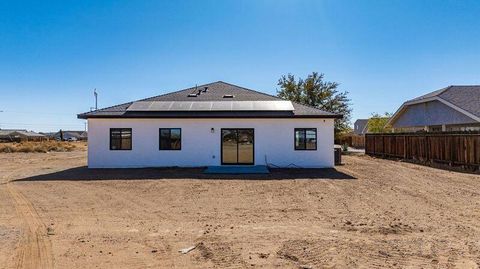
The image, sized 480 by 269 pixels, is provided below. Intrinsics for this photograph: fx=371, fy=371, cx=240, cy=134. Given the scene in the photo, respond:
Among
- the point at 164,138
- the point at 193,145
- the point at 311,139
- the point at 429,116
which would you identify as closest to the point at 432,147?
the point at 429,116

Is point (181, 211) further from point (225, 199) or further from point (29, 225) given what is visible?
point (29, 225)

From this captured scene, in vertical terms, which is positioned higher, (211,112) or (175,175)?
(211,112)

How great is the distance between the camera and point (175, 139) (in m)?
18.7

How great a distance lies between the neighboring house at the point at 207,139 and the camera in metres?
18.4

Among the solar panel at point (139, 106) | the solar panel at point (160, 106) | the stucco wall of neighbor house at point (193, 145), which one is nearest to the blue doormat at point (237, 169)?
the stucco wall of neighbor house at point (193, 145)

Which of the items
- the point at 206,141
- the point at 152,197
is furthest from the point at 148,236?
the point at 206,141

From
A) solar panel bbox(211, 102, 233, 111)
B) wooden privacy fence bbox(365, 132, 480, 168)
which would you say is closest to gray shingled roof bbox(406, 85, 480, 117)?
wooden privacy fence bbox(365, 132, 480, 168)

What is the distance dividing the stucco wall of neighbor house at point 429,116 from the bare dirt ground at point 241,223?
952cm

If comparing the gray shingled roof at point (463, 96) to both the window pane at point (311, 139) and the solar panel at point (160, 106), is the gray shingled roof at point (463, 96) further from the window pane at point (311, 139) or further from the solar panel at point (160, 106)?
the solar panel at point (160, 106)

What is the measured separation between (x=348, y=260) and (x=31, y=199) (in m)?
9.04

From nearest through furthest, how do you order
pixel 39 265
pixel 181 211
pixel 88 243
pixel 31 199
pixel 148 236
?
pixel 39 265
pixel 88 243
pixel 148 236
pixel 181 211
pixel 31 199

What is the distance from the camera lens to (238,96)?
71.8 feet

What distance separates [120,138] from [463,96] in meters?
20.7

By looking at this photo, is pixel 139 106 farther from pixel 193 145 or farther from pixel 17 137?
pixel 17 137
